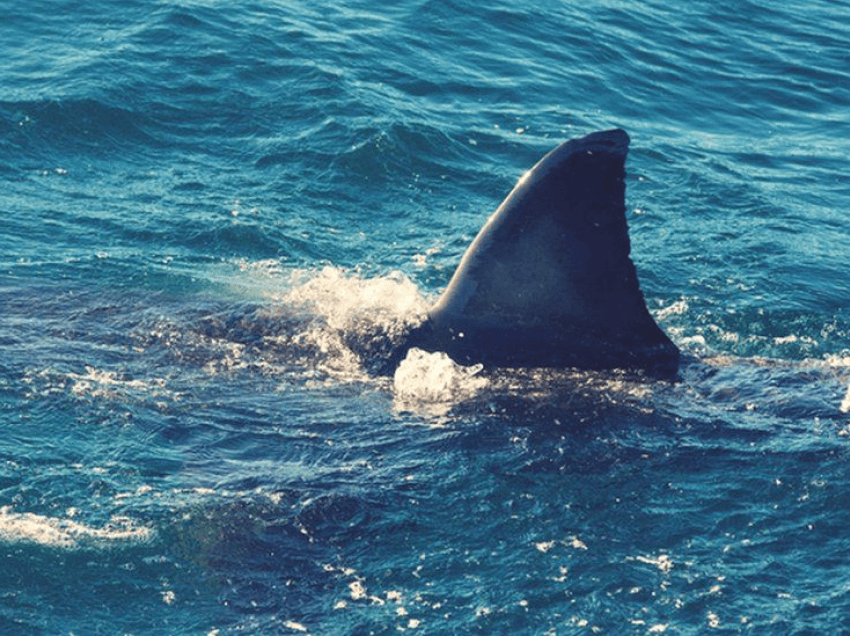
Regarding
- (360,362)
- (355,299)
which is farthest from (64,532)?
(355,299)

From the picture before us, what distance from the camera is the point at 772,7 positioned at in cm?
2758

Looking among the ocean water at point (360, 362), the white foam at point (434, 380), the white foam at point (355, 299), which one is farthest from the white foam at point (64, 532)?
the white foam at point (355, 299)

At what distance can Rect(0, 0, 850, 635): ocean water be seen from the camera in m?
9.53

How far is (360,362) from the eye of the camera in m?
12.3

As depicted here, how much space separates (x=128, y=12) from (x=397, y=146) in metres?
6.81

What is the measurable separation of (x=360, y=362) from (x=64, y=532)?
3349 mm

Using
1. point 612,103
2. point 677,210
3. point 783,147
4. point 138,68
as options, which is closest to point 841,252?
point 677,210

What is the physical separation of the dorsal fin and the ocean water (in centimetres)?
30

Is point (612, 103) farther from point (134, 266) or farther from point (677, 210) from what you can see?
point (134, 266)

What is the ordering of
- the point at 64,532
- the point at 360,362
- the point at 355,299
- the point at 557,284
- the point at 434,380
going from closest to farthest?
the point at 64,532 < the point at 434,380 < the point at 557,284 < the point at 360,362 < the point at 355,299

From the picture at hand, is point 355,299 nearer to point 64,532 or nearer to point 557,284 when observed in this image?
point 557,284

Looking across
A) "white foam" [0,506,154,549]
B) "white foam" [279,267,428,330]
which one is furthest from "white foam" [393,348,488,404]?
"white foam" [0,506,154,549]

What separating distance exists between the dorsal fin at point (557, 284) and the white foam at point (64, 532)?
3.36 meters

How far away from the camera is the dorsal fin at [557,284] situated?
1157 centimetres
